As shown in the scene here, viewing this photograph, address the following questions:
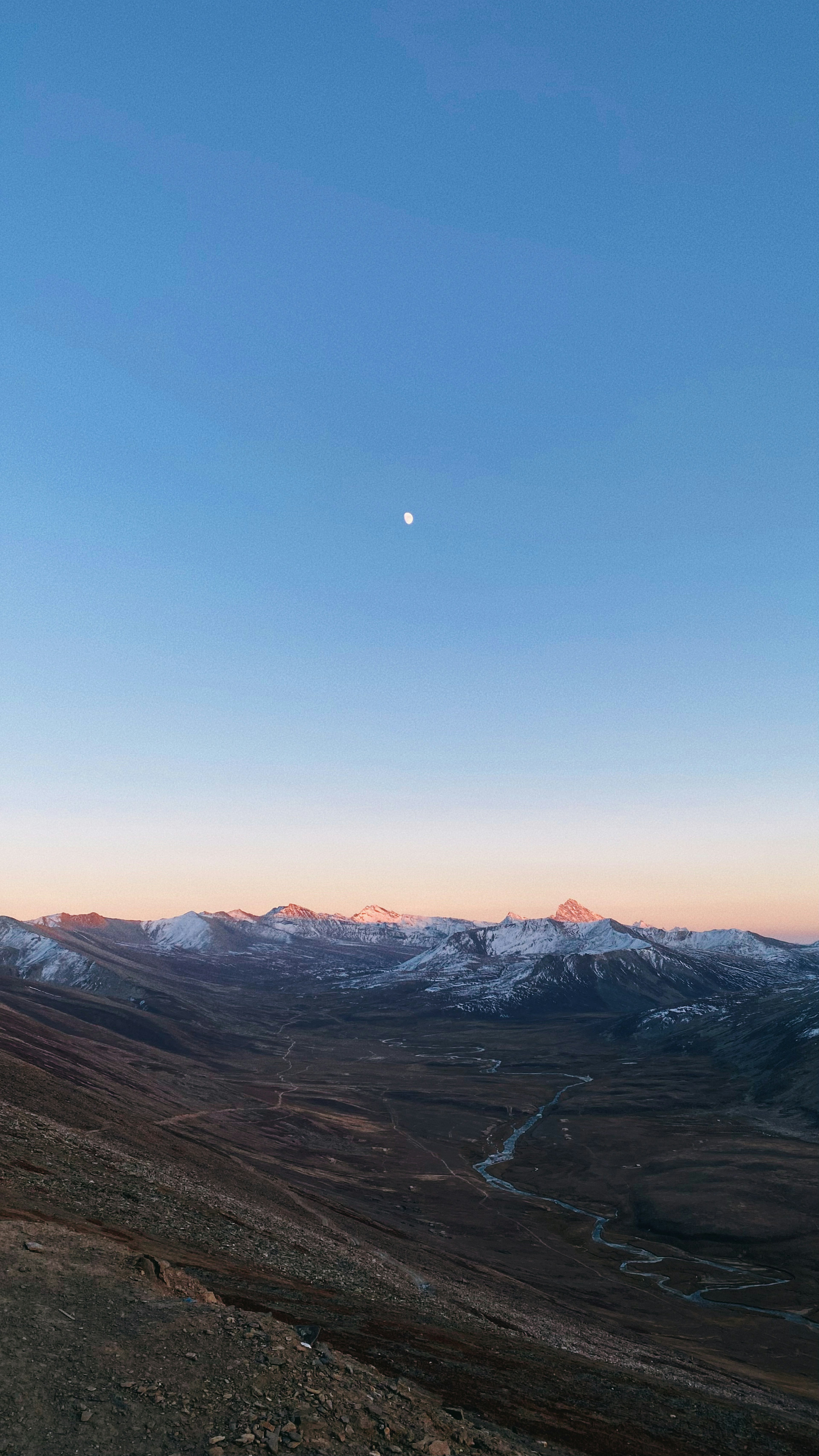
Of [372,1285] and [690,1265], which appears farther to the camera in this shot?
[690,1265]

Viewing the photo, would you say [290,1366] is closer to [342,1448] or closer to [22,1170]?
[342,1448]

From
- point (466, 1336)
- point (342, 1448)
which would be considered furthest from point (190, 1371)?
point (466, 1336)

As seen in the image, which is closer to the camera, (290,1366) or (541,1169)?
(290,1366)

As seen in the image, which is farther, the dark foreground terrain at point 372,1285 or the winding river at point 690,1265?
the winding river at point 690,1265

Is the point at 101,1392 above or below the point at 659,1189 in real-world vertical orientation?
above

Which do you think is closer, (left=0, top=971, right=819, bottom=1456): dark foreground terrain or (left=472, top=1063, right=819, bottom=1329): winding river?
(left=0, top=971, right=819, bottom=1456): dark foreground terrain
